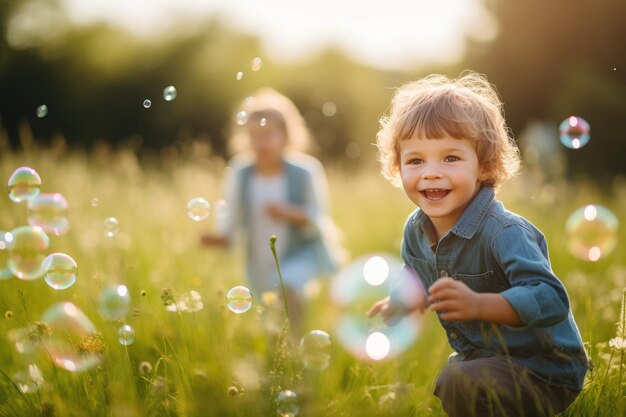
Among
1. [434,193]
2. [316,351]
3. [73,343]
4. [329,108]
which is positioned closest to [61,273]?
[73,343]

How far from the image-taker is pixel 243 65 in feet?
48.7

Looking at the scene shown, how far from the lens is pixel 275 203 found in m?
4.45

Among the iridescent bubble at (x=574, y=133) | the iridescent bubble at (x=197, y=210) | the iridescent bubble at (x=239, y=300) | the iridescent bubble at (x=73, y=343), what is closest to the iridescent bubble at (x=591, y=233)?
the iridescent bubble at (x=574, y=133)

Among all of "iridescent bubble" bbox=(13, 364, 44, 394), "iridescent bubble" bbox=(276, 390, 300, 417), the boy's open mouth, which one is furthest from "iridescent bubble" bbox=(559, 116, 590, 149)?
"iridescent bubble" bbox=(13, 364, 44, 394)

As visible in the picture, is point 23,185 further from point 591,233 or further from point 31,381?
point 591,233

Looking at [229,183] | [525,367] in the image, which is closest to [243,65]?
[229,183]

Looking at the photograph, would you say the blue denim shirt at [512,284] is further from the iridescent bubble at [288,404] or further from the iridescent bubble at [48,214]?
the iridescent bubble at [48,214]

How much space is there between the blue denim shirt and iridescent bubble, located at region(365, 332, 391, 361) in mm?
361

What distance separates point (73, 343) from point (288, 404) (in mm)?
884

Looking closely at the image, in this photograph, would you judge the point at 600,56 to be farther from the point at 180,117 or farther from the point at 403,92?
the point at 403,92

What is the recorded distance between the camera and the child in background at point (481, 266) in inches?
76.0

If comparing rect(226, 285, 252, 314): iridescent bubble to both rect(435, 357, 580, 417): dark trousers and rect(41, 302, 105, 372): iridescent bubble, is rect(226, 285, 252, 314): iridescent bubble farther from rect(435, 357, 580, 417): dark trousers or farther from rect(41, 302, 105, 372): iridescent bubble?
rect(435, 357, 580, 417): dark trousers

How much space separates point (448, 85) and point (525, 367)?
1.01m

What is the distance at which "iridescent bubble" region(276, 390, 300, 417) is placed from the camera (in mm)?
2215
